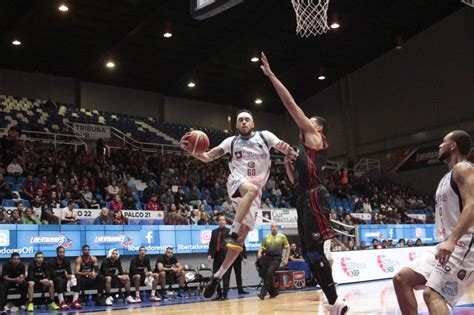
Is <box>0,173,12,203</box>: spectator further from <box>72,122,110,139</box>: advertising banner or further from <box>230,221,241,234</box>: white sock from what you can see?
<box>230,221,241,234</box>: white sock

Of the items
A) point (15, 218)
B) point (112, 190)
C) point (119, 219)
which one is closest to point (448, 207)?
point (15, 218)

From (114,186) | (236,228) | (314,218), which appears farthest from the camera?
(114,186)

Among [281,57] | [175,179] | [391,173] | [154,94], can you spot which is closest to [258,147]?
[175,179]

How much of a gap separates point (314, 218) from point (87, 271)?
360 inches

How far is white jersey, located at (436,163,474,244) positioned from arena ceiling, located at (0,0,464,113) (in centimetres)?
1853

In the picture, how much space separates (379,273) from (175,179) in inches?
311

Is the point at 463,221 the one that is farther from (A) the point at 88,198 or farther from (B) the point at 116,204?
(A) the point at 88,198

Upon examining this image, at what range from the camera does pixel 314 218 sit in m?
5.20

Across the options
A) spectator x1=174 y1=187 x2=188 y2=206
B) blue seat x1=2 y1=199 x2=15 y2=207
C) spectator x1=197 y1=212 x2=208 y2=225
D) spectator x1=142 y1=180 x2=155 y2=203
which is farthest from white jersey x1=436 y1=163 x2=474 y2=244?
spectator x1=142 y1=180 x2=155 y2=203

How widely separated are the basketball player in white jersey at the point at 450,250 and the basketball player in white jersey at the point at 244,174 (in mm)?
1674

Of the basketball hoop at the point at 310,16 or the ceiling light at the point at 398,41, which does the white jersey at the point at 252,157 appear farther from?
the ceiling light at the point at 398,41

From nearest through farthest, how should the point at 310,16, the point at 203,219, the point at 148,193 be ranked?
the point at 310,16, the point at 203,219, the point at 148,193

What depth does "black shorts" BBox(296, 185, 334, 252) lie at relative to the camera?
5164 millimetres

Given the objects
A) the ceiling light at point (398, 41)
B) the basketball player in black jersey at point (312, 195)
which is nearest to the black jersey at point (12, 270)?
the basketball player in black jersey at point (312, 195)
